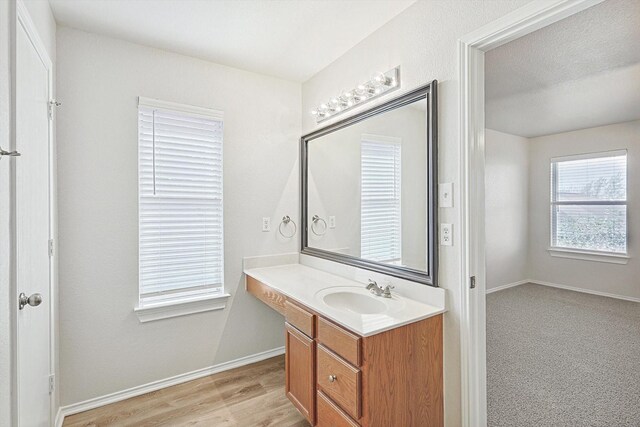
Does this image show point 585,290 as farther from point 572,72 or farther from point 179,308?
point 179,308

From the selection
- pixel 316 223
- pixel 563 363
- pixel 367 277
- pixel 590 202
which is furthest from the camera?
pixel 590 202

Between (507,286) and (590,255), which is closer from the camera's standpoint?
(590,255)

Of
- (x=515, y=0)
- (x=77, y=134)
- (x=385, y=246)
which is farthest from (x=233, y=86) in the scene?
(x=515, y=0)

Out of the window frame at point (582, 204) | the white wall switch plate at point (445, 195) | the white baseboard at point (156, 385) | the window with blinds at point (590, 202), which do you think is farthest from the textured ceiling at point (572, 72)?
the white baseboard at point (156, 385)

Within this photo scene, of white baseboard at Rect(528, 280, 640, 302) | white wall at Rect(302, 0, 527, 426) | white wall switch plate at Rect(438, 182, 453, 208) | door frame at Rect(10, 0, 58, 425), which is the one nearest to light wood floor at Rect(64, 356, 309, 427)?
door frame at Rect(10, 0, 58, 425)

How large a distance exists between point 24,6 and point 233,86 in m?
1.45

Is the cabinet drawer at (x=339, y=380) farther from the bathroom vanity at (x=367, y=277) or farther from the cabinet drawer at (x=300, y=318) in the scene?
the cabinet drawer at (x=300, y=318)

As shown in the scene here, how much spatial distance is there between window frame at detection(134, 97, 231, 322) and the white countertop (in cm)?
34

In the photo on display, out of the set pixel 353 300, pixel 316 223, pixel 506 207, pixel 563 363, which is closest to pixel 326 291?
pixel 353 300

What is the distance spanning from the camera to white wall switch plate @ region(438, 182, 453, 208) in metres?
1.66

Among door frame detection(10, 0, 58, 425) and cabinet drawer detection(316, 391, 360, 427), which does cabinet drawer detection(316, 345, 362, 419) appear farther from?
door frame detection(10, 0, 58, 425)

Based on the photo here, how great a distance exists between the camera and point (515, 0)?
1401 millimetres

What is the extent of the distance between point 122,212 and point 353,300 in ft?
5.60

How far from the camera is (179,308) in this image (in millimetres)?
2438
